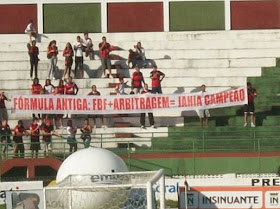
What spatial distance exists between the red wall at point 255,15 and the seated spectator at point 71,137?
901 cm

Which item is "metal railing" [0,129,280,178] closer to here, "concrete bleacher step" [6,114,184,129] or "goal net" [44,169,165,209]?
"concrete bleacher step" [6,114,184,129]

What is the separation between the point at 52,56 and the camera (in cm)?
3466

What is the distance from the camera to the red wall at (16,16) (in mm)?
38219

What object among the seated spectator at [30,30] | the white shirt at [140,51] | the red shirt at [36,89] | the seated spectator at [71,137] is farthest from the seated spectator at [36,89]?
the seated spectator at [30,30]

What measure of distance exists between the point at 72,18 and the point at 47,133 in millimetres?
8091

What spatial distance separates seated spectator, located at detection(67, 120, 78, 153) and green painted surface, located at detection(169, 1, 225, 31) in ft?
25.6

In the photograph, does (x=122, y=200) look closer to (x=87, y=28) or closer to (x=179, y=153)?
(x=179, y=153)

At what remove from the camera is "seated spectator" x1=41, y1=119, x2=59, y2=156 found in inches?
1208

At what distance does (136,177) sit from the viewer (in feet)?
62.9

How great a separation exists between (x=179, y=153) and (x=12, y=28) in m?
10.0

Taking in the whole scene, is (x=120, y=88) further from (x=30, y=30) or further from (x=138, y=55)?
(x=30, y=30)

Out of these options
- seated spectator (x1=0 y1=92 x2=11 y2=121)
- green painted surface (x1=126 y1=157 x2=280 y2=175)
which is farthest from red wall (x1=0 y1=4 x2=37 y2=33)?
green painted surface (x1=126 y1=157 x2=280 y2=175)

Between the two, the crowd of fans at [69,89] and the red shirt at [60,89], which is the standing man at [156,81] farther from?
the red shirt at [60,89]

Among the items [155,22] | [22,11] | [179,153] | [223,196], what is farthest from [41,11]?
[223,196]
